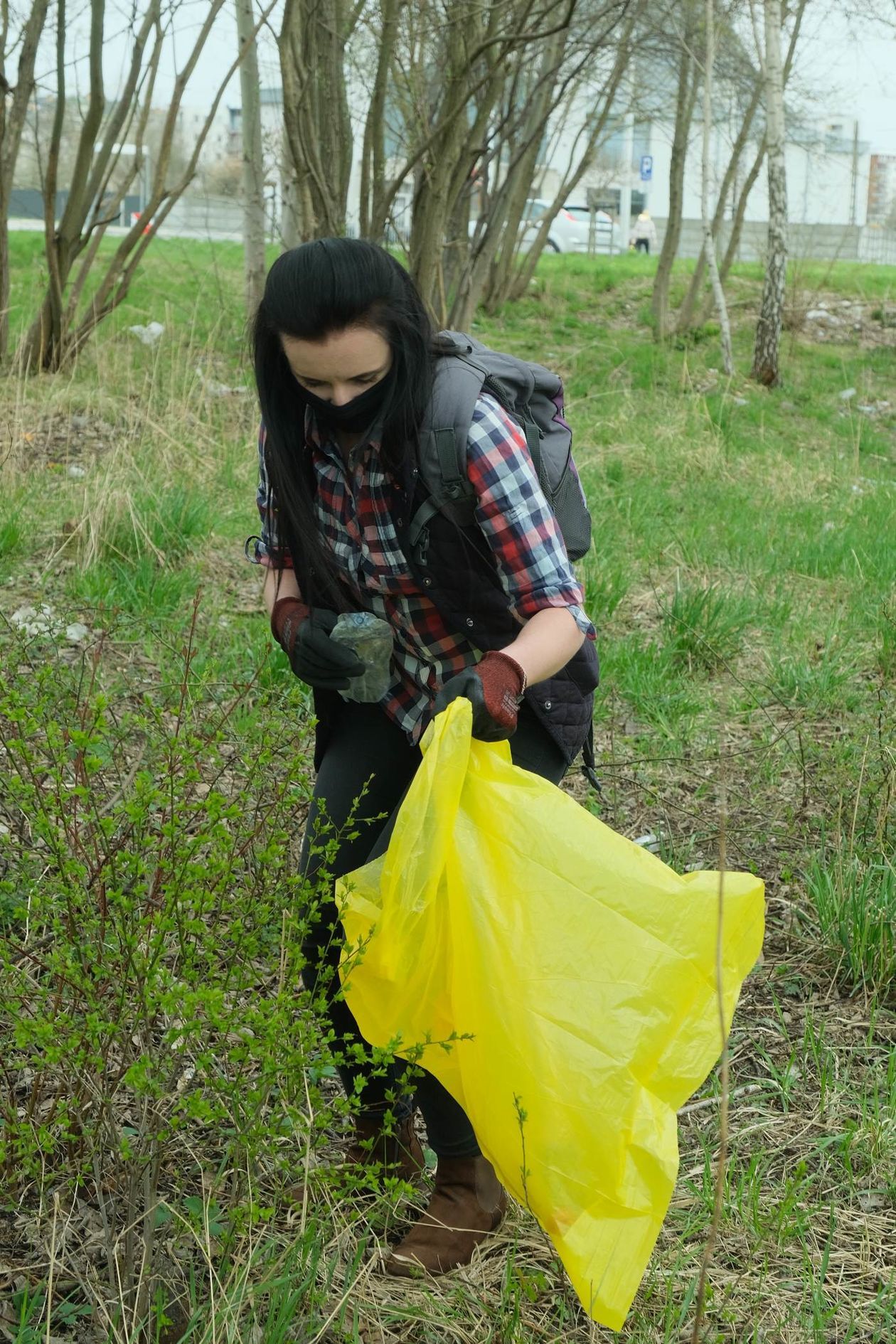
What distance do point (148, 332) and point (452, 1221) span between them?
7.37 m

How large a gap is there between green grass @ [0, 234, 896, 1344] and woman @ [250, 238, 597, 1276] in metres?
0.16

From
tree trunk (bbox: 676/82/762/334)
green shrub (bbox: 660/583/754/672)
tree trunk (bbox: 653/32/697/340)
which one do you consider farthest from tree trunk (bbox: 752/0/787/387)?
green shrub (bbox: 660/583/754/672)

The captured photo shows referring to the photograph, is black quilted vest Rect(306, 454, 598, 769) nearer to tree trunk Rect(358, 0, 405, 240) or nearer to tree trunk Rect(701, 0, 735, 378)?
tree trunk Rect(358, 0, 405, 240)

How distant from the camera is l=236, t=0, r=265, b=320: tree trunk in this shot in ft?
28.8

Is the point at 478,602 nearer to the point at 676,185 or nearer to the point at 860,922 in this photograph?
the point at 860,922

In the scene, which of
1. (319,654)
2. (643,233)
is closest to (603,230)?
(643,233)

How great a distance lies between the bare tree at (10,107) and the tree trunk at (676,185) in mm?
7773

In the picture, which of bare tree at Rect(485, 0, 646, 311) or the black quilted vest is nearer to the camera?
the black quilted vest

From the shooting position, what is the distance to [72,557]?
4.68 m

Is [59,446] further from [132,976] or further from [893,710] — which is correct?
[132,976]

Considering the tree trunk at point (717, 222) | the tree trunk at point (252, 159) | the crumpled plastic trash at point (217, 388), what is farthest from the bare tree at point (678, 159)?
the crumpled plastic trash at point (217, 388)

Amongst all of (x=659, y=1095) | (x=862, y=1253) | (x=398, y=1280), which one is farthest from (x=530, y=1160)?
(x=862, y=1253)

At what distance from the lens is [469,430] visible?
1.88 m

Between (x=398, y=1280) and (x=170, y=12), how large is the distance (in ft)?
23.3
